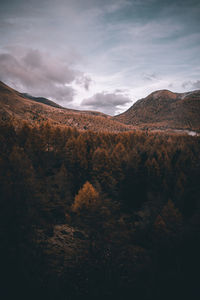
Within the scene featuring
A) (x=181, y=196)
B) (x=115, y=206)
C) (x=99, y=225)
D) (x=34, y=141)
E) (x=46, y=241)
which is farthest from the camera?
(x=34, y=141)

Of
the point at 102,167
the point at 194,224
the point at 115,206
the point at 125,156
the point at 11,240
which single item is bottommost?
the point at 115,206

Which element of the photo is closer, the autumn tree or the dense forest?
the dense forest

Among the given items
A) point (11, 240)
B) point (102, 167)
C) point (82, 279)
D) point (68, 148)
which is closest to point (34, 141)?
point (68, 148)

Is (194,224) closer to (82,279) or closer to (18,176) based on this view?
(82,279)

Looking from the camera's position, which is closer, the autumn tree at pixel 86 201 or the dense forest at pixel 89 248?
the dense forest at pixel 89 248

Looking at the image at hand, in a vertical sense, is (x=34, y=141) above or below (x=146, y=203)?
above

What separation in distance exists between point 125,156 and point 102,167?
38.2 feet

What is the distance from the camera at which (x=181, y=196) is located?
115 ft

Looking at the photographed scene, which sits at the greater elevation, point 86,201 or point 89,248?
point 86,201

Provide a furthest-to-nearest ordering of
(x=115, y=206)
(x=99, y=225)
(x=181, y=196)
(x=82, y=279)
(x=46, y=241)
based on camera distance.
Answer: (x=115, y=206), (x=181, y=196), (x=46, y=241), (x=99, y=225), (x=82, y=279)

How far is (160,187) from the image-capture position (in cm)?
4488

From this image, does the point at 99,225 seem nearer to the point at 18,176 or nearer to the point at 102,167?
the point at 18,176

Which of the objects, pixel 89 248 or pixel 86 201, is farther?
pixel 86 201

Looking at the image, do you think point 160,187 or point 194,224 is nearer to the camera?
point 194,224
